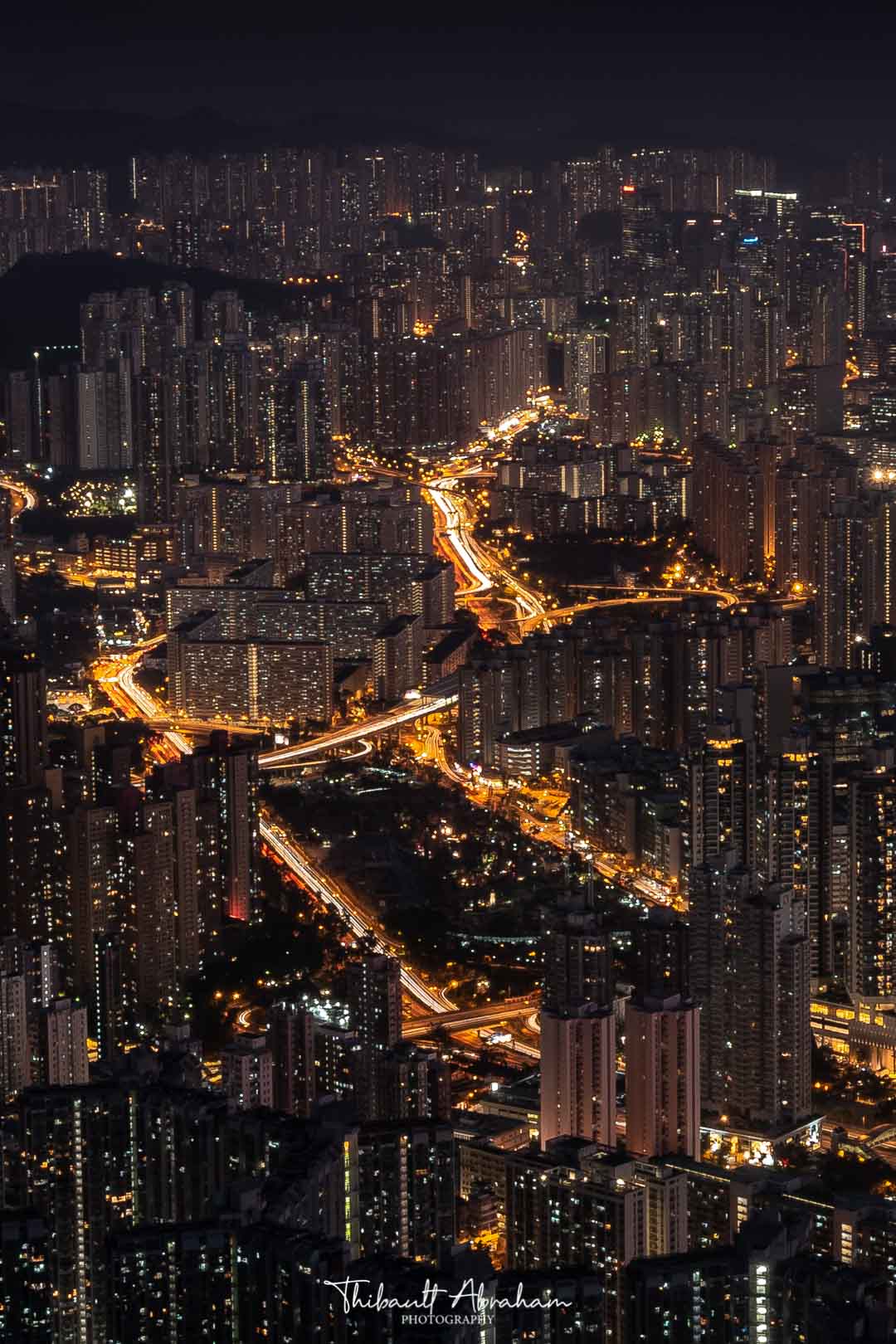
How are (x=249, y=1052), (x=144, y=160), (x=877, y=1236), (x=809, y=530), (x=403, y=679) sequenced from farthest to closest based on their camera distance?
(x=144, y=160) < (x=809, y=530) < (x=403, y=679) < (x=249, y=1052) < (x=877, y=1236)

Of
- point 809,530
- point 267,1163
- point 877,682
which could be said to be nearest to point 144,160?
point 809,530

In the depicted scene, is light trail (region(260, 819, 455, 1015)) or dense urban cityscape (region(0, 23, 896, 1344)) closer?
dense urban cityscape (region(0, 23, 896, 1344))

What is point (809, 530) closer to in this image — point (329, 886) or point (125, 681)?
point (125, 681)

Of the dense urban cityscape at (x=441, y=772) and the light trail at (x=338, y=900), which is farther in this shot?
the light trail at (x=338, y=900)

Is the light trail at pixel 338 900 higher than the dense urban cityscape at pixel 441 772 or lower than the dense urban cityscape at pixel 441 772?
lower

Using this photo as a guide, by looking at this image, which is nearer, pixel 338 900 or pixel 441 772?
pixel 338 900

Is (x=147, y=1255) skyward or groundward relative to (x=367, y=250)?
groundward

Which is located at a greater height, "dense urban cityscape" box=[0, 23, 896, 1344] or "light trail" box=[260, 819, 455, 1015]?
"dense urban cityscape" box=[0, 23, 896, 1344]

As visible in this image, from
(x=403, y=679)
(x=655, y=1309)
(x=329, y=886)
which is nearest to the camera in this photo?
(x=655, y=1309)
